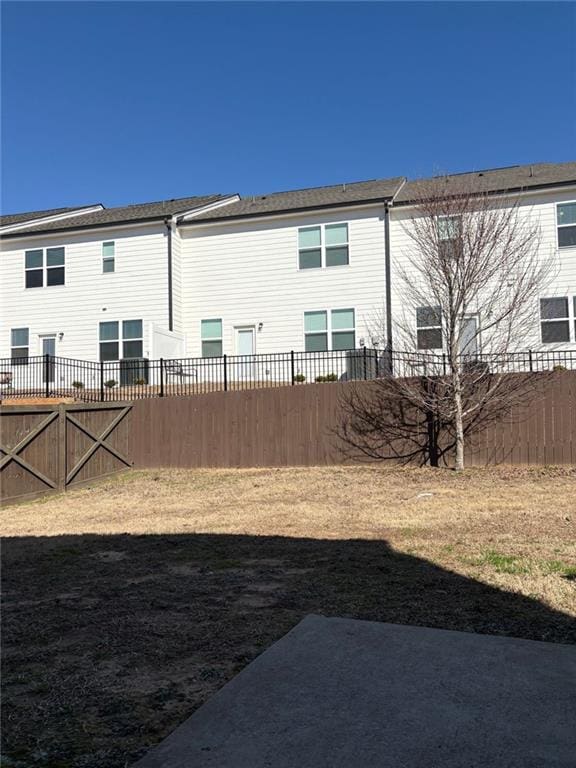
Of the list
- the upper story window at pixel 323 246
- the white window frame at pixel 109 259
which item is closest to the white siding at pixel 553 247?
the upper story window at pixel 323 246

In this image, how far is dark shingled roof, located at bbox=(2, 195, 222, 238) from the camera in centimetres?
2050

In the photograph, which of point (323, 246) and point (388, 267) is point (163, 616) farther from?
point (323, 246)

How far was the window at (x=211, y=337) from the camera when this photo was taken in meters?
19.6

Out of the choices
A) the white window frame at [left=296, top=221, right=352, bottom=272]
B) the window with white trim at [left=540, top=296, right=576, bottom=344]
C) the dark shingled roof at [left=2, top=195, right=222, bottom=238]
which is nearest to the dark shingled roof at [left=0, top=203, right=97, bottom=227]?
the dark shingled roof at [left=2, top=195, right=222, bottom=238]

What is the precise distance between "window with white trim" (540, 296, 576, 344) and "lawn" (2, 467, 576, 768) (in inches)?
291

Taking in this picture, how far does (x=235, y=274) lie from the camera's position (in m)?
19.6

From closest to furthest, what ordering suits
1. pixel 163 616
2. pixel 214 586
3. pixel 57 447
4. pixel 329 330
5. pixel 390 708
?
pixel 390 708 < pixel 163 616 < pixel 214 586 < pixel 57 447 < pixel 329 330

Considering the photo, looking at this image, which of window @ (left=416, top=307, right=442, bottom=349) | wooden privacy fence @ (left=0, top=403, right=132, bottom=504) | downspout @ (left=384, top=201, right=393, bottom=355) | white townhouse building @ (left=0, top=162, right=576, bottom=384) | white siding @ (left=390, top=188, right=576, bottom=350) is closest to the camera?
wooden privacy fence @ (left=0, top=403, right=132, bottom=504)

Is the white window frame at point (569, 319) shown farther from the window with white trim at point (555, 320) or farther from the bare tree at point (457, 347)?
the bare tree at point (457, 347)

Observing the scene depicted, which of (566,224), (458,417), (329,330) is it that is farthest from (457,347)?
(566,224)

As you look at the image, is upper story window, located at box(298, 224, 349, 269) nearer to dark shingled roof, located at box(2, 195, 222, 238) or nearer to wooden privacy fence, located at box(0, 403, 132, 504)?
dark shingled roof, located at box(2, 195, 222, 238)

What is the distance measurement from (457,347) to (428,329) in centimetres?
228

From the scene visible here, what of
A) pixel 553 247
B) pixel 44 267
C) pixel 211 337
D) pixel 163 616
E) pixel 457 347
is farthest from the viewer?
pixel 44 267

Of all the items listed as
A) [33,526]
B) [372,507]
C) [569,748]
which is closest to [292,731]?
[569,748]
